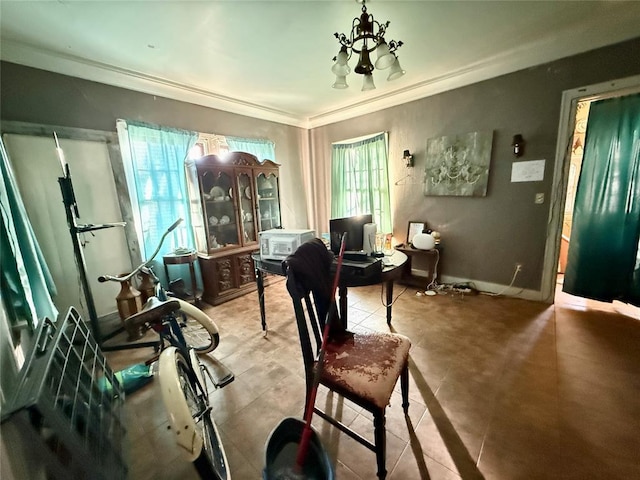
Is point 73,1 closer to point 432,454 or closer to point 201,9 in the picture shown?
point 201,9

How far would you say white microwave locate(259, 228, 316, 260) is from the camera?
1990 millimetres

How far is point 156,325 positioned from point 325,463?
1106mm

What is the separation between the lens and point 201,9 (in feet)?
5.48

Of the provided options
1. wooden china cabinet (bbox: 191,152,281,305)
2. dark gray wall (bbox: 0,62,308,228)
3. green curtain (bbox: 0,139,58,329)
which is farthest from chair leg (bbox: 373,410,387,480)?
dark gray wall (bbox: 0,62,308,228)

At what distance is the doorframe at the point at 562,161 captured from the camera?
2096 millimetres

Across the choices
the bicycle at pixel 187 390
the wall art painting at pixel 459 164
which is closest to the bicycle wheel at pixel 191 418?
the bicycle at pixel 187 390

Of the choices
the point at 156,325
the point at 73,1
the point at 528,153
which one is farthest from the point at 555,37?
the point at 156,325

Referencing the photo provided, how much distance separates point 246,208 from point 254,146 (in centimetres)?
93

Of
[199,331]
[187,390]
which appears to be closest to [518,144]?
[187,390]

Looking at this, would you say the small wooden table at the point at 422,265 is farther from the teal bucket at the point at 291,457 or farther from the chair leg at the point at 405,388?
the teal bucket at the point at 291,457

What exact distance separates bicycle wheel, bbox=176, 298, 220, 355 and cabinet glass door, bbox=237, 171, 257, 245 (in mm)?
1180

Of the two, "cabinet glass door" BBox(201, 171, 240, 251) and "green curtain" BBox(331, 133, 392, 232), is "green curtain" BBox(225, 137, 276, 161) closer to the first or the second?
"cabinet glass door" BBox(201, 171, 240, 251)

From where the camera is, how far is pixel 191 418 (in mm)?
902

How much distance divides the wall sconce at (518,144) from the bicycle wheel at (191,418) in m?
3.35
